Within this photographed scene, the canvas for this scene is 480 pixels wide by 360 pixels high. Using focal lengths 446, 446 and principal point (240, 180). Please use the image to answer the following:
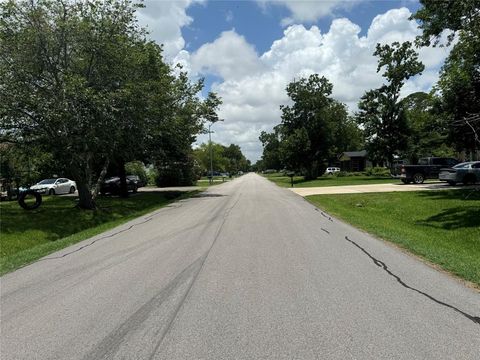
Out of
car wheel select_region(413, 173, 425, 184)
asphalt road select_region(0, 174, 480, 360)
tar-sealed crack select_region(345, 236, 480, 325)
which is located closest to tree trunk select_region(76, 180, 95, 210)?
asphalt road select_region(0, 174, 480, 360)

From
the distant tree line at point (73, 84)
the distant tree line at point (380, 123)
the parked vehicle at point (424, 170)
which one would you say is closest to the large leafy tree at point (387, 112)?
the distant tree line at point (380, 123)

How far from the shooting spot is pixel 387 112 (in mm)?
49719

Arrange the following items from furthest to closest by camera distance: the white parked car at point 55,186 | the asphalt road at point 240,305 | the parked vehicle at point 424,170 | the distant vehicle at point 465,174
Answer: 1. the white parked car at point 55,186
2. the parked vehicle at point 424,170
3. the distant vehicle at point 465,174
4. the asphalt road at point 240,305

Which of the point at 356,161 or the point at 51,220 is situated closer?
the point at 51,220

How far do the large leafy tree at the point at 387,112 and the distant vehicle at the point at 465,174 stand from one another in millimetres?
22961

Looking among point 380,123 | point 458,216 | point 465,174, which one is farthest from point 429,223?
point 380,123

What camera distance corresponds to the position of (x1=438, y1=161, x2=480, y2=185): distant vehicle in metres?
26.3

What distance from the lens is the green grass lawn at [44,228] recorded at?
11.7m

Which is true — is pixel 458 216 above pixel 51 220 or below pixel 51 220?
below

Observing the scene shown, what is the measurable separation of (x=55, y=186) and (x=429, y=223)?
95.2 ft

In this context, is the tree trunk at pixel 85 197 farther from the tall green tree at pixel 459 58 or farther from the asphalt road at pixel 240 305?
the tall green tree at pixel 459 58

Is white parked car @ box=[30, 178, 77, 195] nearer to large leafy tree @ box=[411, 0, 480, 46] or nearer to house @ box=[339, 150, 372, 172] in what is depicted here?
large leafy tree @ box=[411, 0, 480, 46]

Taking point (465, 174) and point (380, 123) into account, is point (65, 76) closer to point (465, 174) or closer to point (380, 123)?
point (465, 174)

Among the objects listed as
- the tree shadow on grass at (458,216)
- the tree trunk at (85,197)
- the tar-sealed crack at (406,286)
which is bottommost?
the tree shadow on grass at (458,216)
